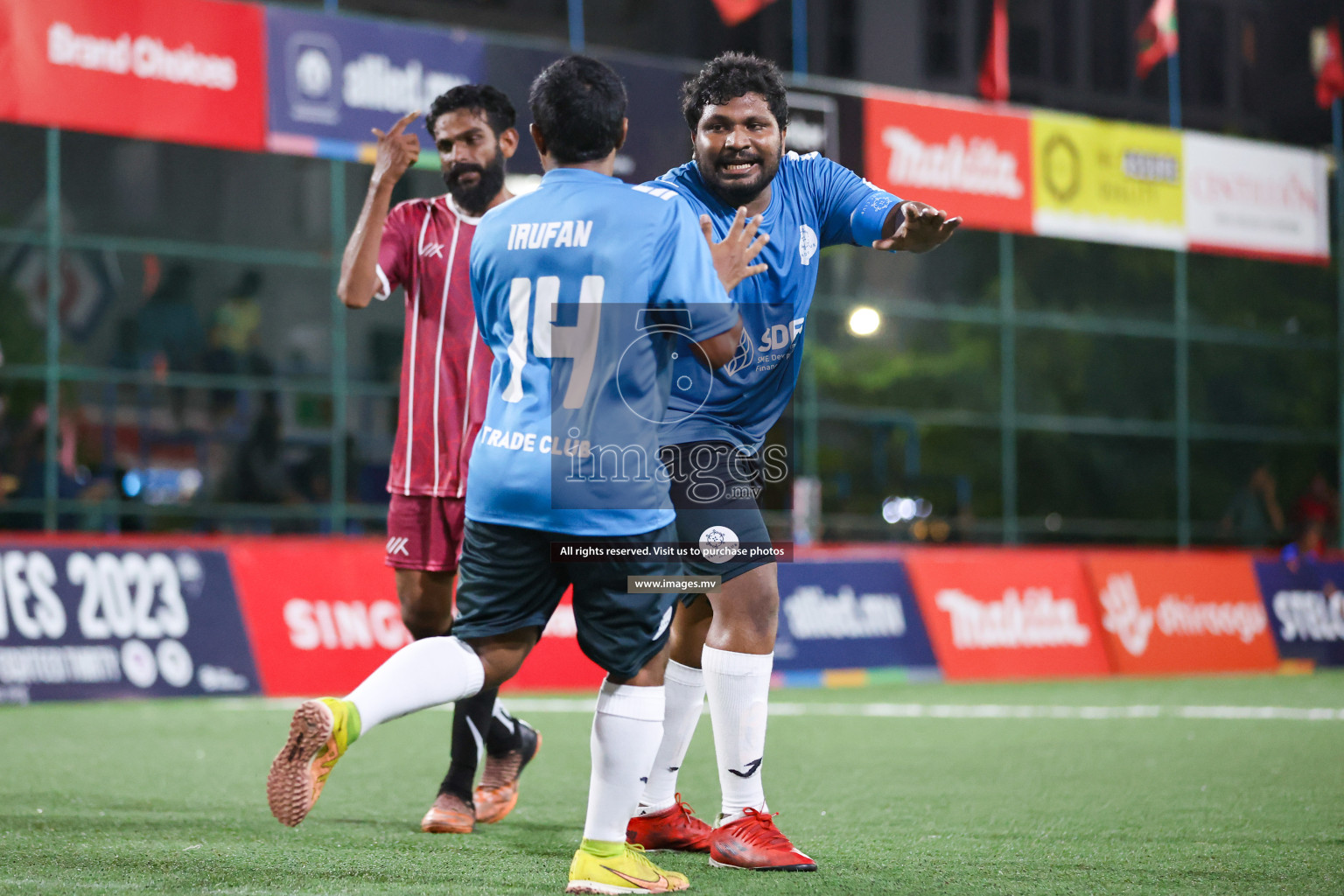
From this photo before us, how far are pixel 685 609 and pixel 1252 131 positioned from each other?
29474 mm

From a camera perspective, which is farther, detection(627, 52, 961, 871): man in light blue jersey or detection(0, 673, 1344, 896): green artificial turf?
detection(627, 52, 961, 871): man in light blue jersey

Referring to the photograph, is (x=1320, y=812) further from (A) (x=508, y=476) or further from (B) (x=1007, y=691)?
(B) (x=1007, y=691)

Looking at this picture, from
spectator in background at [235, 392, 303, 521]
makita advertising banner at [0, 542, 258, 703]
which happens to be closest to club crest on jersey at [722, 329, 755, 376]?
makita advertising banner at [0, 542, 258, 703]

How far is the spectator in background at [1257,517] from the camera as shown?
20969 mm

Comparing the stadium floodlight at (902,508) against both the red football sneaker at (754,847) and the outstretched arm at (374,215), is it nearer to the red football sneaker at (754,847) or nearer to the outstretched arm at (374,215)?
the outstretched arm at (374,215)

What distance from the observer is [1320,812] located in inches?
209

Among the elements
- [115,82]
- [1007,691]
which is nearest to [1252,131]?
[1007,691]

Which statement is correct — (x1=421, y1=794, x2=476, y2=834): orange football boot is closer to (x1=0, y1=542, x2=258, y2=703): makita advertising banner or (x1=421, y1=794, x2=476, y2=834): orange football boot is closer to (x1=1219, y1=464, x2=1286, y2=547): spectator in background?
(x1=0, y1=542, x2=258, y2=703): makita advertising banner

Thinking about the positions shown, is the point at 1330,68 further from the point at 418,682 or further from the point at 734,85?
the point at 418,682

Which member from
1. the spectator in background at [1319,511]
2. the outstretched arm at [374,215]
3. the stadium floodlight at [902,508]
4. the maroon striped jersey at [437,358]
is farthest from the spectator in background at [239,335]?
the outstretched arm at [374,215]

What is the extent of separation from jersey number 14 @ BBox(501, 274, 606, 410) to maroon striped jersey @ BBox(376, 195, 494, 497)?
1.65 meters

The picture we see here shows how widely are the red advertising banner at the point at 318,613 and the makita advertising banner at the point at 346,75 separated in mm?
3746

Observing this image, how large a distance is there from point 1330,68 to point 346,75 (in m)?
12.8

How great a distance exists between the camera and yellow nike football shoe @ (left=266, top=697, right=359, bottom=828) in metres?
3.50
